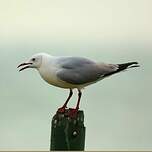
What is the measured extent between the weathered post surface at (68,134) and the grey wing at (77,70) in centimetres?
19

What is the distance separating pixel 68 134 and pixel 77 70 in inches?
10.1

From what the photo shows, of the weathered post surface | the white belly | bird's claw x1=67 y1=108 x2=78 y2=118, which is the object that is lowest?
the weathered post surface

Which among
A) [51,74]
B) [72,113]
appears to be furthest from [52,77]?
[72,113]

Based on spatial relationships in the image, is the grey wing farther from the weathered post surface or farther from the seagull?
the weathered post surface

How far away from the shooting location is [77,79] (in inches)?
53.5

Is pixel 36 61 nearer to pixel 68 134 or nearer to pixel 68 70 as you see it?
pixel 68 70

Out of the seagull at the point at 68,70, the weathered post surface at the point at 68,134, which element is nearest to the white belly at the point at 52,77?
the seagull at the point at 68,70

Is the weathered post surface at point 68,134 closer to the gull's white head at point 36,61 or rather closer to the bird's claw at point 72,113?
the bird's claw at point 72,113

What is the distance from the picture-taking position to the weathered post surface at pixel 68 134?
116 centimetres

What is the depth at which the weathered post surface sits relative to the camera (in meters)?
1.16

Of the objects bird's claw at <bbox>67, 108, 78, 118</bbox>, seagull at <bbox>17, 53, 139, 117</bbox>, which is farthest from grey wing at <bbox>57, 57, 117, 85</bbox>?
bird's claw at <bbox>67, 108, 78, 118</bbox>

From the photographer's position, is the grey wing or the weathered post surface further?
the grey wing

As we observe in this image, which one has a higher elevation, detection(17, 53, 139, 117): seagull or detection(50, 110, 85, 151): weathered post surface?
detection(17, 53, 139, 117): seagull

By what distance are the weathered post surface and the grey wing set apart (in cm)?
19
